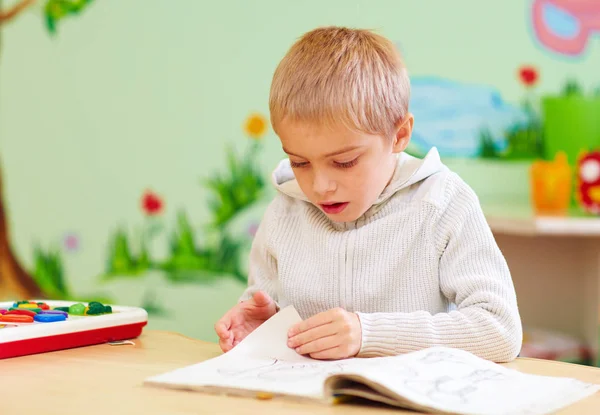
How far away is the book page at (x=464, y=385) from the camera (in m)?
0.65

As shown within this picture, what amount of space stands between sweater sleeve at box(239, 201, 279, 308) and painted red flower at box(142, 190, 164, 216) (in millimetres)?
1215

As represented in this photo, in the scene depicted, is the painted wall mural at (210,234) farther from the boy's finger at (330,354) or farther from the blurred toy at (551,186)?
the boy's finger at (330,354)

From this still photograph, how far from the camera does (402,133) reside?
1.08 metres

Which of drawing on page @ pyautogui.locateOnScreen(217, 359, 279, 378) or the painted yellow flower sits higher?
the painted yellow flower

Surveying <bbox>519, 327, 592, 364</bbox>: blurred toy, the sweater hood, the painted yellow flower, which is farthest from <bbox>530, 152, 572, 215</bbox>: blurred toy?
the sweater hood

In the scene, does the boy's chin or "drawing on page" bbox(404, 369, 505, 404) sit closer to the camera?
"drawing on page" bbox(404, 369, 505, 404)

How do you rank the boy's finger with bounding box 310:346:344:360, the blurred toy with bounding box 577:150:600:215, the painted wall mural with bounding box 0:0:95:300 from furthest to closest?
the painted wall mural with bounding box 0:0:95:300 → the blurred toy with bounding box 577:150:600:215 → the boy's finger with bounding box 310:346:344:360

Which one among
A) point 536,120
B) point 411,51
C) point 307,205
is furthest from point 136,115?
point 307,205

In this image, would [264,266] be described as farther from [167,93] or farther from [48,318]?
[167,93]

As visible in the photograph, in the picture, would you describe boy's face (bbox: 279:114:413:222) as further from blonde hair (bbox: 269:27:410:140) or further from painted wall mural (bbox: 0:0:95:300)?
painted wall mural (bbox: 0:0:95:300)

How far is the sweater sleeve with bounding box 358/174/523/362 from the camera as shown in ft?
2.97

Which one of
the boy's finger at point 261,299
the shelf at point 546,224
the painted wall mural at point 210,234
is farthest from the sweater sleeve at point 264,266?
the painted wall mural at point 210,234

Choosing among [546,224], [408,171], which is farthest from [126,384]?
[546,224]

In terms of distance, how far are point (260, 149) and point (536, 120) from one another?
0.76m
